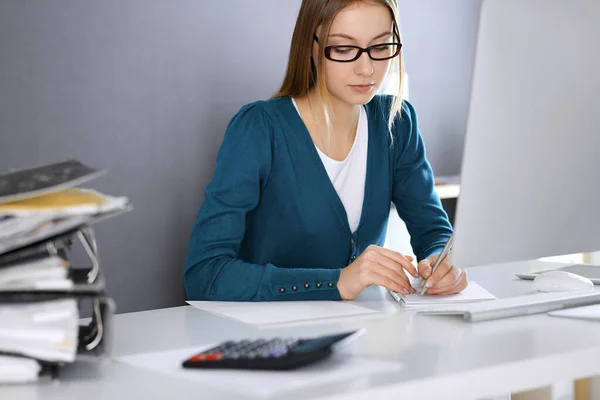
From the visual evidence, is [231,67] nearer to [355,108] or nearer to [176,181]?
[176,181]

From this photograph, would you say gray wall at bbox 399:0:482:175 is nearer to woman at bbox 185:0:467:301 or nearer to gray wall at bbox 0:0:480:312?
gray wall at bbox 0:0:480:312

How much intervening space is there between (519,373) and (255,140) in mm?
926

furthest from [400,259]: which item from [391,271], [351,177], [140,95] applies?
[140,95]

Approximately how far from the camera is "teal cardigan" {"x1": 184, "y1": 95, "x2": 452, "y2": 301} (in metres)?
1.48

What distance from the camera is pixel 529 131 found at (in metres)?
1.17

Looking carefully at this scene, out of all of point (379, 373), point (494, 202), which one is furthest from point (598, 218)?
point (379, 373)

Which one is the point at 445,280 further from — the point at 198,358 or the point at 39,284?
the point at 39,284

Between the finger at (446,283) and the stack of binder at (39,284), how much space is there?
0.68 metres

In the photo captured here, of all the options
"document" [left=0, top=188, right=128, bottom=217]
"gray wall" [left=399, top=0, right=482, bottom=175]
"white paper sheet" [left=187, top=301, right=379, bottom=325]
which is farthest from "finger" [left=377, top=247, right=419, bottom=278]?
"gray wall" [left=399, top=0, right=482, bottom=175]

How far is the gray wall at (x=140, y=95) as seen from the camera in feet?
7.81

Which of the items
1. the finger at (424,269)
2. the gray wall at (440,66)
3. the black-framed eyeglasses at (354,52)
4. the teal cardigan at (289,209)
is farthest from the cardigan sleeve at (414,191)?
the gray wall at (440,66)

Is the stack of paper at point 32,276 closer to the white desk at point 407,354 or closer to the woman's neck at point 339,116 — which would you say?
the white desk at point 407,354

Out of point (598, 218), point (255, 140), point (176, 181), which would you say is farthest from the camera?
point (176, 181)

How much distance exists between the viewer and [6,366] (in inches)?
34.4
